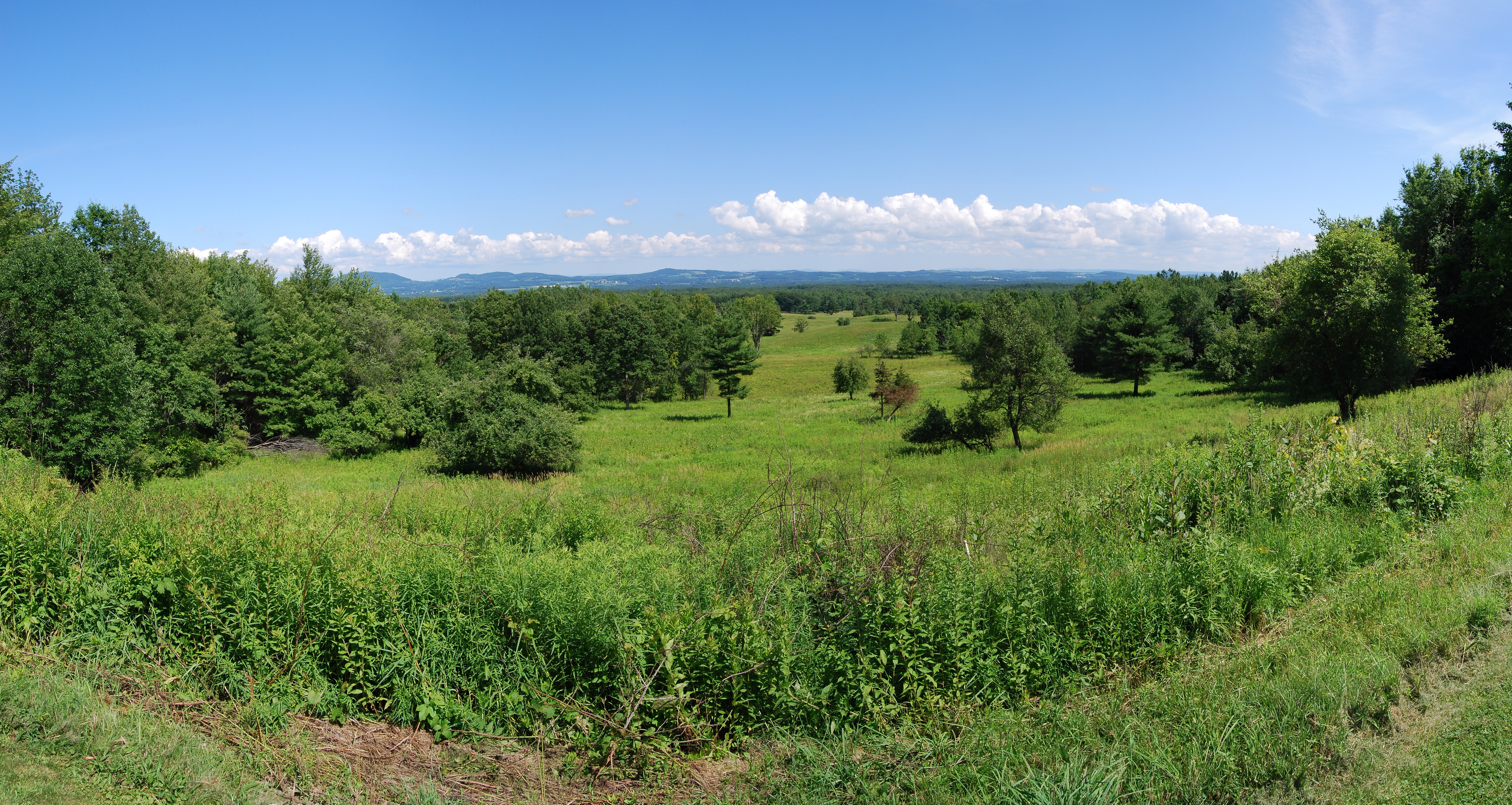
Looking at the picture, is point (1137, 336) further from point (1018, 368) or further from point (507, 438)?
point (507, 438)

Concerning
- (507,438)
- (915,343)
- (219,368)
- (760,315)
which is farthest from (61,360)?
(760,315)

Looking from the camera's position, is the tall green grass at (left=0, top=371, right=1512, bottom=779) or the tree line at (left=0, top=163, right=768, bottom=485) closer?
A: the tall green grass at (left=0, top=371, right=1512, bottom=779)

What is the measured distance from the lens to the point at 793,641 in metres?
4.39

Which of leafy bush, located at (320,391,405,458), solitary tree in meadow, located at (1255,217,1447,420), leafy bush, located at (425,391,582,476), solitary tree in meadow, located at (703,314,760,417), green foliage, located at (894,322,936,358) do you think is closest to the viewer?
A: solitary tree in meadow, located at (1255,217,1447,420)

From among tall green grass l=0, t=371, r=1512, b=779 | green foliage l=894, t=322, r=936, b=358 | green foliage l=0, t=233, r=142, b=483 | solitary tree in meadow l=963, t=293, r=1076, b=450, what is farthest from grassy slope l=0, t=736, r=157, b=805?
green foliage l=894, t=322, r=936, b=358

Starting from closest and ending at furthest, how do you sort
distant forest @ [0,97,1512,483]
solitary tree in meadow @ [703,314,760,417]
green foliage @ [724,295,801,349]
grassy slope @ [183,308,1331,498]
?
grassy slope @ [183,308,1331,498], distant forest @ [0,97,1512,483], solitary tree in meadow @ [703,314,760,417], green foliage @ [724,295,801,349]

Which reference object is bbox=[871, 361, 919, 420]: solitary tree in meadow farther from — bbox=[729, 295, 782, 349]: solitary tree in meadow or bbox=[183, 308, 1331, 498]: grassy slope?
bbox=[729, 295, 782, 349]: solitary tree in meadow

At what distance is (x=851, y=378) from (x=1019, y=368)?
32991mm

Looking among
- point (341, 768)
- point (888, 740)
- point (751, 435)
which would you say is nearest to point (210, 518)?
point (341, 768)

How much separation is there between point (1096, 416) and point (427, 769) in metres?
39.8

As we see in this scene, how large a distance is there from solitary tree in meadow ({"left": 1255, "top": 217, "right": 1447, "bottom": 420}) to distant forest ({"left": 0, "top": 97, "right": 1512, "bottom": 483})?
7 cm

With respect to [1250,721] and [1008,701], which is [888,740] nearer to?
[1008,701]

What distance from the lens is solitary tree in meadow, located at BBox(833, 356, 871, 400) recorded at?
59.3 metres

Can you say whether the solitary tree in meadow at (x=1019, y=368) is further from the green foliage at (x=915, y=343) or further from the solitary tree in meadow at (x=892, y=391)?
the green foliage at (x=915, y=343)
